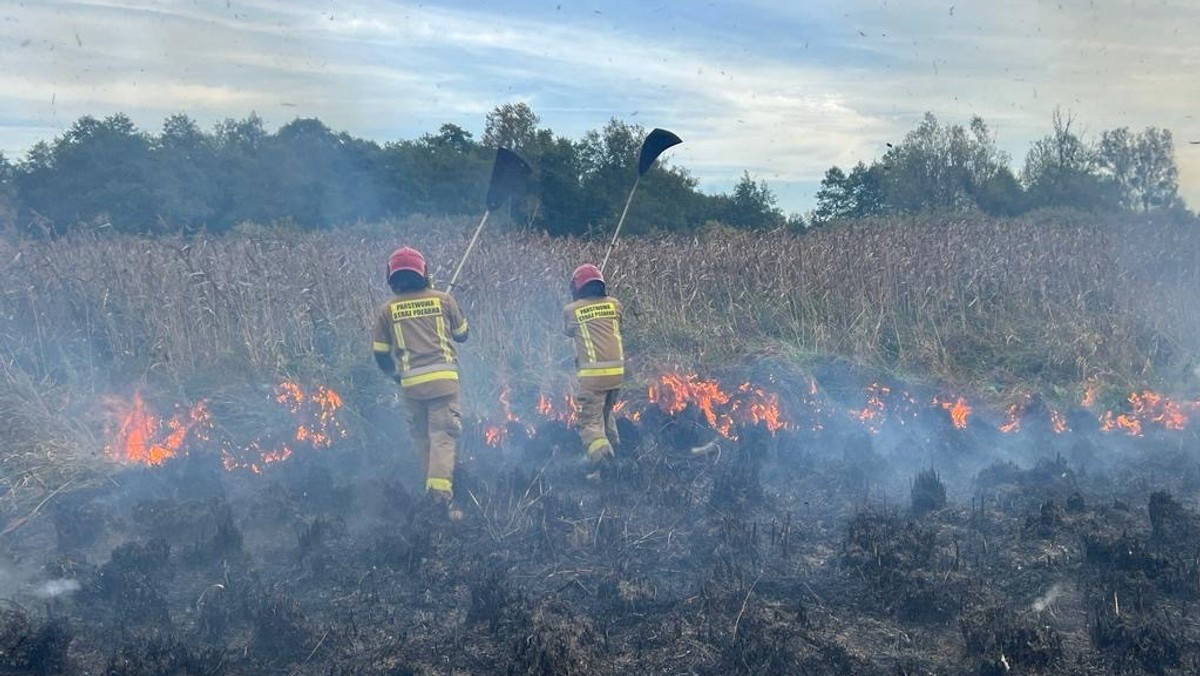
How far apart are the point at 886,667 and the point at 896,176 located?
1022 inches

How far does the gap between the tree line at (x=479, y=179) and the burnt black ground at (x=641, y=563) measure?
14311mm

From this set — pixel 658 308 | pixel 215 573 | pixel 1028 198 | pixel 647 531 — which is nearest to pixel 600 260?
pixel 658 308

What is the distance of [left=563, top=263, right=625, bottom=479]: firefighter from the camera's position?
8742 mm

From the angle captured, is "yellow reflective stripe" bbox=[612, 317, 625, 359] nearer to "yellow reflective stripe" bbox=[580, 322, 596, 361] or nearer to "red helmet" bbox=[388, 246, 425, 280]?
"yellow reflective stripe" bbox=[580, 322, 596, 361]

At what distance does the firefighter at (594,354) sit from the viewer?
8742 mm

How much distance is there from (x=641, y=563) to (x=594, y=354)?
8.11 ft

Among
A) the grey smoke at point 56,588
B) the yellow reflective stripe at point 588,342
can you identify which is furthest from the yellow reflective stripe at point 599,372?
the grey smoke at point 56,588

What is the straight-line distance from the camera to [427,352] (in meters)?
8.00

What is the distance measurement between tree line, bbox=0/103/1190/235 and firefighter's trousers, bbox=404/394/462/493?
1492 cm

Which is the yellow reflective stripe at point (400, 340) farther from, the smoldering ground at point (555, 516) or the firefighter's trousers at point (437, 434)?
the smoldering ground at point (555, 516)

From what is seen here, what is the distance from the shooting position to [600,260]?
42.0ft

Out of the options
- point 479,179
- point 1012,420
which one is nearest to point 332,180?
point 479,179

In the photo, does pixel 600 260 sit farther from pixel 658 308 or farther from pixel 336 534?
pixel 336 534

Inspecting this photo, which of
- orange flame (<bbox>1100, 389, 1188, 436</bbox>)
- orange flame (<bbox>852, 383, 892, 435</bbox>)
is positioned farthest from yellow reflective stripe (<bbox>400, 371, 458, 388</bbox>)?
orange flame (<bbox>1100, 389, 1188, 436</bbox>)
